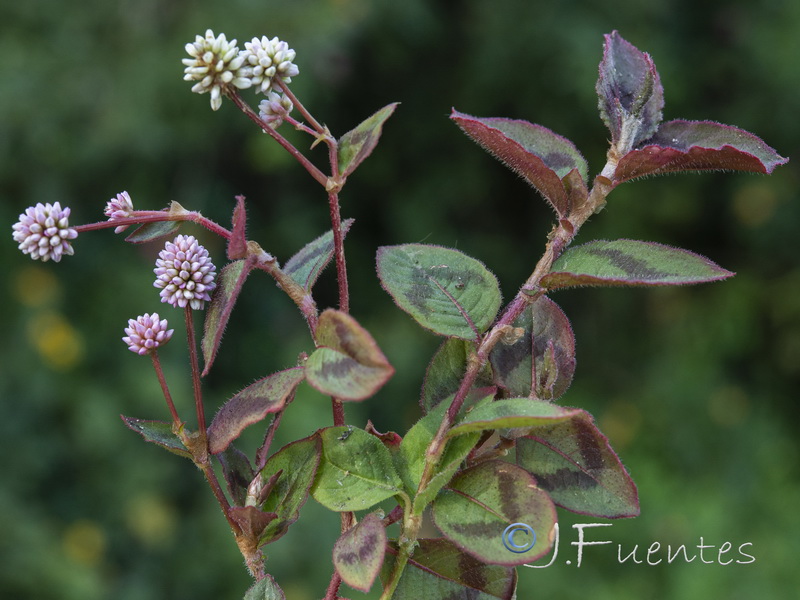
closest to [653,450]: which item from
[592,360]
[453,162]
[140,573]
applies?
[592,360]

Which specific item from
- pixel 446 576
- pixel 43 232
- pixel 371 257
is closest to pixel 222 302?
pixel 43 232

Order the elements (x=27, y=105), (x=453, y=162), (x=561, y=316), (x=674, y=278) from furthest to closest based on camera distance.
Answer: (x=453, y=162)
(x=27, y=105)
(x=561, y=316)
(x=674, y=278)

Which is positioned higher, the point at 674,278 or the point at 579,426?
the point at 674,278

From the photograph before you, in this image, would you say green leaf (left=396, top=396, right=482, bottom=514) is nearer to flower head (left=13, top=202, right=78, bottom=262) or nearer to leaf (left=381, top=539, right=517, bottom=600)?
leaf (left=381, top=539, right=517, bottom=600)

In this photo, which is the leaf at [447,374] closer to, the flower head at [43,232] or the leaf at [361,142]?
the leaf at [361,142]

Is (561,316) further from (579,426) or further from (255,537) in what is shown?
(255,537)

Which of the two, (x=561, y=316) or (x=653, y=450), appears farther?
(x=653, y=450)

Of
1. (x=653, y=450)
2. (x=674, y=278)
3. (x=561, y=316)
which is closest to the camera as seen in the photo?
(x=674, y=278)

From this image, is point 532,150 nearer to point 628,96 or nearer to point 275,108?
point 628,96
